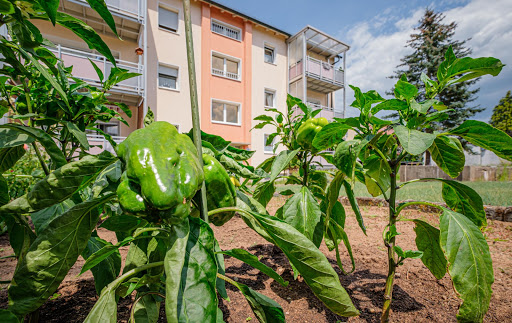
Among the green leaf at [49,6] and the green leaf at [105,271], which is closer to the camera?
the green leaf at [49,6]

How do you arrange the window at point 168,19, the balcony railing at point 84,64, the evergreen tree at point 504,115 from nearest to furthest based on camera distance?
the balcony railing at point 84,64 < the window at point 168,19 < the evergreen tree at point 504,115

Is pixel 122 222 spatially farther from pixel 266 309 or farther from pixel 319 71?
pixel 319 71

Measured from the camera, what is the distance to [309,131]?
1523mm

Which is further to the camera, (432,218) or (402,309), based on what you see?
(432,218)

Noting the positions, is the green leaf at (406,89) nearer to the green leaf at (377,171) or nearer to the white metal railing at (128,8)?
the green leaf at (377,171)

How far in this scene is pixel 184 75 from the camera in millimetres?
12195

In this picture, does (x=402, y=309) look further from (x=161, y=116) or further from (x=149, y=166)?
(x=161, y=116)

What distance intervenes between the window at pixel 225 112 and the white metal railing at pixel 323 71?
201 inches

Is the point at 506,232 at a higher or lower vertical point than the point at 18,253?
lower

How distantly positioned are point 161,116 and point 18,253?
1123cm

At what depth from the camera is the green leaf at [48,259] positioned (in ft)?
1.95

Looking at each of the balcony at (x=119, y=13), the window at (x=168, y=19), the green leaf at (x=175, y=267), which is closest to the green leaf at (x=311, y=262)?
the green leaf at (x=175, y=267)

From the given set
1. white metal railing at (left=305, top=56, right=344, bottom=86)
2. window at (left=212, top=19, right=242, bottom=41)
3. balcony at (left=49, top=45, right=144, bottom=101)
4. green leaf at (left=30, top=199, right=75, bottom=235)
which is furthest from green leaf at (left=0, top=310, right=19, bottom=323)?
white metal railing at (left=305, top=56, right=344, bottom=86)

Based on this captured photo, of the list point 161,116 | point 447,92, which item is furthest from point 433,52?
point 161,116
